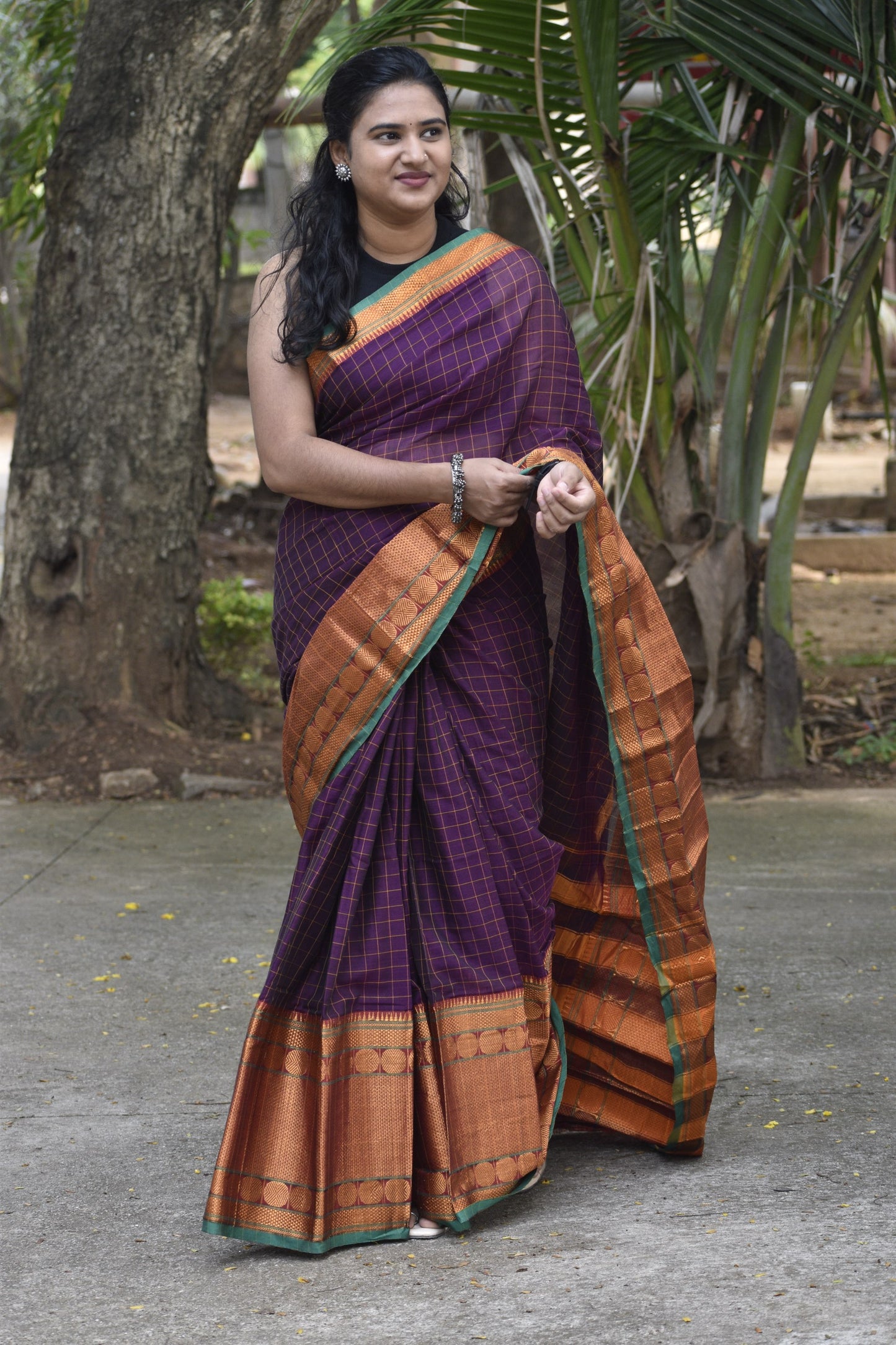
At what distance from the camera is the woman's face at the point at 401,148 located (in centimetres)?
238

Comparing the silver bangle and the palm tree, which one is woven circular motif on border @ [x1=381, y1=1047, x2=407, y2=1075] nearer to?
the silver bangle

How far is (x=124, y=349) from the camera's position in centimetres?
529

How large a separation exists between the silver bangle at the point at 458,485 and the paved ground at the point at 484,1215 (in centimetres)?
113

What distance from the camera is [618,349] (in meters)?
4.39

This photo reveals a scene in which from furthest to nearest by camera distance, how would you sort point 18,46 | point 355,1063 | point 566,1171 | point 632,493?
point 18,46
point 632,493
point 566,1171
point 355,1063

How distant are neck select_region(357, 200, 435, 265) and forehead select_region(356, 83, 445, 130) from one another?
139mm

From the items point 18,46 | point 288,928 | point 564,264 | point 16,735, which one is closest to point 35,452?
point 16,735

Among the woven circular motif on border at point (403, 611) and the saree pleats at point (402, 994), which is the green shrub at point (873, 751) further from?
the woven circular motif on border at point (403, 611)

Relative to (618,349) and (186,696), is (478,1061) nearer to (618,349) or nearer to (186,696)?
(618,349)

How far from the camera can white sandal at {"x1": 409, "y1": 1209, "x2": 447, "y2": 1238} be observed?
7.57ft

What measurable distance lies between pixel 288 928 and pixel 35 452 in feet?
11.5

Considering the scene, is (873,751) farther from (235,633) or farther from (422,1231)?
(422,1231)

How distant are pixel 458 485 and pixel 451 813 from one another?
1.70ft

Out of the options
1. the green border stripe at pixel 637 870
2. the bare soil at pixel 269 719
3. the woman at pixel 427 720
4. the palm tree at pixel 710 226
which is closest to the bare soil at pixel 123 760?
the bare soil at pixel 269 719
